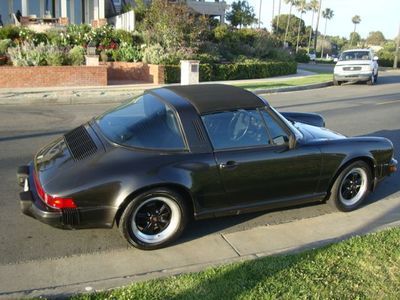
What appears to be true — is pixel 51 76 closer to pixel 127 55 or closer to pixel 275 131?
pixel 127 55

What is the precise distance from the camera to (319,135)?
5285 mm

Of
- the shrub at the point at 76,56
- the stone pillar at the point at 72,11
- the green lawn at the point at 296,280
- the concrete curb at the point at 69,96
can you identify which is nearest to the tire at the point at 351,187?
the green lawn at the point at 296,280

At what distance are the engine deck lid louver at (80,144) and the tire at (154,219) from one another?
0.63m

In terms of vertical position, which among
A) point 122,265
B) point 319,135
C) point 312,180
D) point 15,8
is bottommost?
point 122,265

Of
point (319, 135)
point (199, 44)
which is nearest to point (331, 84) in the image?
point (199, 44)

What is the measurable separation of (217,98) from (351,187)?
1953 mm

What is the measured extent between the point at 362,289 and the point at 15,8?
31.0 metres

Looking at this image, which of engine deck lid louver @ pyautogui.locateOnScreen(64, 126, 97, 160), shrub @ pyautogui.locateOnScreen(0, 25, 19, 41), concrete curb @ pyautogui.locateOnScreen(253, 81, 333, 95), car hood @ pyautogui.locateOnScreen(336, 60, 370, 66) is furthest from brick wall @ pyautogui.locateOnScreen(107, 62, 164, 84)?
engine deck lid louver @ pyautogui.locateOnScreen(64, 126, 97, 160)

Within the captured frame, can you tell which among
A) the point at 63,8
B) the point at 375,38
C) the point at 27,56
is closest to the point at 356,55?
the point at 27,56

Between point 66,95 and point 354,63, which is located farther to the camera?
point 354,63

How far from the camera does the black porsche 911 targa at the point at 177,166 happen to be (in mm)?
3963

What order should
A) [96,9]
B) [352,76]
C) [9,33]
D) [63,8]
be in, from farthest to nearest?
[96,9]
[63,8]
[352,76]
[9,33]

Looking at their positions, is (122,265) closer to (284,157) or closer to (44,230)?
(44,230)

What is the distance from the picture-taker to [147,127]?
4336 millimetres
